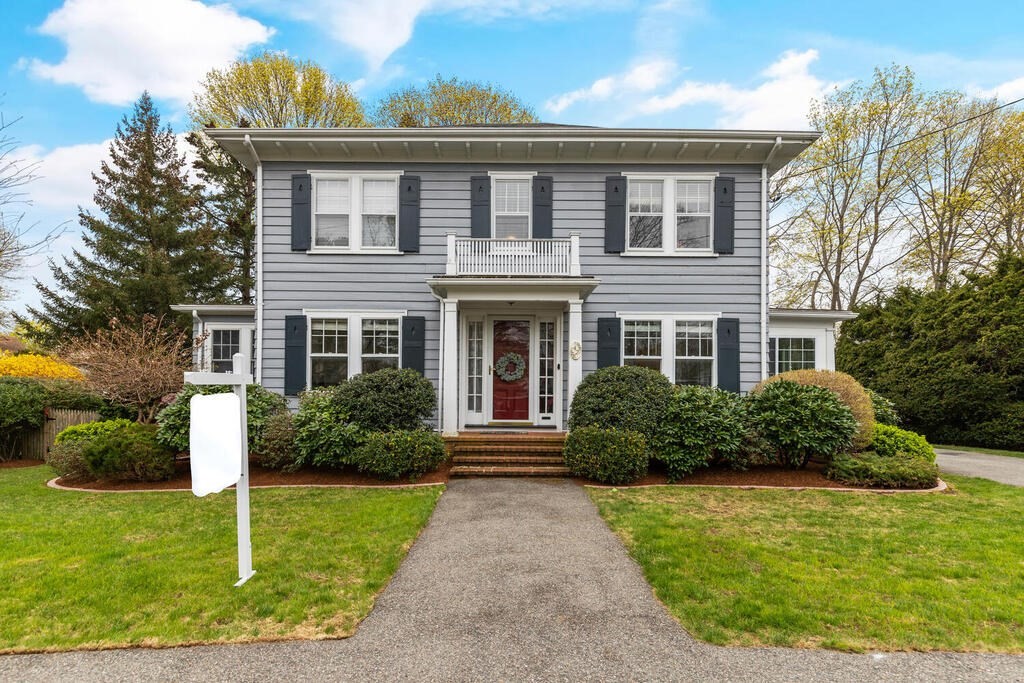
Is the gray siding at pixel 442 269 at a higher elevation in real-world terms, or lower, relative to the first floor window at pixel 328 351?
→ higher

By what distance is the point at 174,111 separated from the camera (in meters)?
19.7

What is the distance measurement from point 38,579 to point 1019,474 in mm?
13190

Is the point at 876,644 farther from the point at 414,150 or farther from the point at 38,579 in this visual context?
the point at 414,150

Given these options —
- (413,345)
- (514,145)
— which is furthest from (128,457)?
(514,145)

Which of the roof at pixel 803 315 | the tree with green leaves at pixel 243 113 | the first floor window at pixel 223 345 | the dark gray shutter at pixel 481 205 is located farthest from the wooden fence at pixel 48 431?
the roof at pixel 803 315

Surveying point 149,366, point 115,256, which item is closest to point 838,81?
point 149,366

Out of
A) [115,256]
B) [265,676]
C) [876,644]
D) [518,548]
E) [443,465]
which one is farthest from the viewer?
[115,256]

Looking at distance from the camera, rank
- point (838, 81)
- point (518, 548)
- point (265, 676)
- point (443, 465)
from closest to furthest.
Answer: point (265, 676)
point (518, 548)
point (443, 465)
point (838, 81)

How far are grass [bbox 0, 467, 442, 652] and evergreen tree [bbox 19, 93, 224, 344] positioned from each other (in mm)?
12407

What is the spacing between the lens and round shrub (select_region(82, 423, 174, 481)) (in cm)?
724

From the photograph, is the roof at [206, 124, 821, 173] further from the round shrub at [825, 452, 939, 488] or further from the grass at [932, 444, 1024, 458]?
the grass at [932, 444, 1024, 458]

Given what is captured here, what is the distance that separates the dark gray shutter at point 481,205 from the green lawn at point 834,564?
5.41 m

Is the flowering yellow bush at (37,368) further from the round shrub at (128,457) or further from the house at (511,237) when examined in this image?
the house at (511,237)

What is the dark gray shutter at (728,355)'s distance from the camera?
9.61 meters
